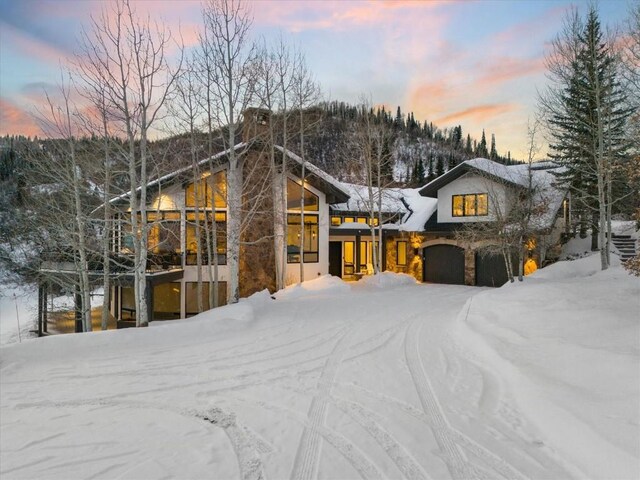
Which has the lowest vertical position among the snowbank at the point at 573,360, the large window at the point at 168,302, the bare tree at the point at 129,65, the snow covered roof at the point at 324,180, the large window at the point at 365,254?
the large window at the point at 168,302

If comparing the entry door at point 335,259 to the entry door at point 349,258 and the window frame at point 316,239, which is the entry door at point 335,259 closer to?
the entry door at point 349,258

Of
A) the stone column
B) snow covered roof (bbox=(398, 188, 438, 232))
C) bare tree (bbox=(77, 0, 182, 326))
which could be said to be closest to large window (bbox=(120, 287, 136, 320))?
bare tree (bbox=(77, 0, 182, 326))

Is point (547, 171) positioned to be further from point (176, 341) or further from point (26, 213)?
point (26, 213)

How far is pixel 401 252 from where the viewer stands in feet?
78.3

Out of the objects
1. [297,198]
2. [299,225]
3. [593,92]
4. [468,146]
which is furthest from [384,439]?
[468,146]

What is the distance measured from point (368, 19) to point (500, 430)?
45.5 ft

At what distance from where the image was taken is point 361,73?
21.9m

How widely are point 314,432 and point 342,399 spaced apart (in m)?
0.98

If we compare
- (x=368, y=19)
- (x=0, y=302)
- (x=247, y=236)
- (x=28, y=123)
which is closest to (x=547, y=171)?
(x=368, y=19)

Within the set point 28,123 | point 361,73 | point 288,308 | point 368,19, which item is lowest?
point 288,308

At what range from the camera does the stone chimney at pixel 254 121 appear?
1653 centimetres

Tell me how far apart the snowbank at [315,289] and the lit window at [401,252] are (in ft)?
25.6

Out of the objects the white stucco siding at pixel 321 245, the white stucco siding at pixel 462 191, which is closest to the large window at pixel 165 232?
the white stucco siding at pixel 321 245

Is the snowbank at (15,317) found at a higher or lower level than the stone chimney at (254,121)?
lower
